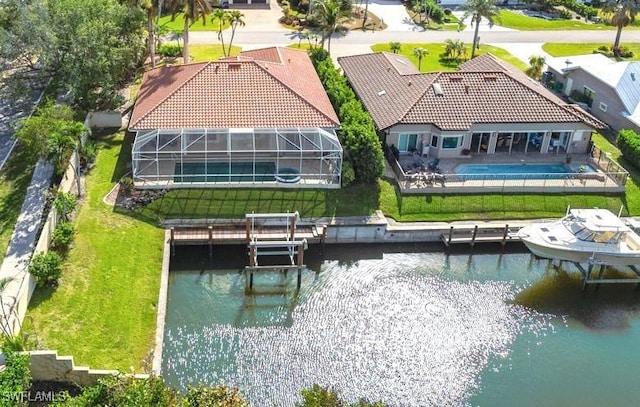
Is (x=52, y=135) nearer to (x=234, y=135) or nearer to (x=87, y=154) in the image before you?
(x=87, y=154)

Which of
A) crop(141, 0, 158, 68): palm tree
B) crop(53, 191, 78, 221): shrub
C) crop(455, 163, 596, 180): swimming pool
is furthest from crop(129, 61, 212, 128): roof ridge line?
crop(455, 163, 596, 180): swimming pool

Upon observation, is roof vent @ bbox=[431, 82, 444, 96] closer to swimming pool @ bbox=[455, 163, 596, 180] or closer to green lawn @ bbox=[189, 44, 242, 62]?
swimming pool @ bbox=[455, 163, 596, 180]

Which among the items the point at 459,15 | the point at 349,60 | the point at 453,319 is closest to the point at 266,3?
the point at 459,15

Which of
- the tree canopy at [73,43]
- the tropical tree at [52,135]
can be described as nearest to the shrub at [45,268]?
the tropical tree at [52,135]

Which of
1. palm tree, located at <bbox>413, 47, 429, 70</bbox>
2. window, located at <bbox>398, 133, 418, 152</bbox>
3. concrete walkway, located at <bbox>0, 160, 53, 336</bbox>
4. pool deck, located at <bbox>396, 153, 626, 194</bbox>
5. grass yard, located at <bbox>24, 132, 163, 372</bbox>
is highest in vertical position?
palm tree, located at <bbox>413, 47, 429, 70</bbox>

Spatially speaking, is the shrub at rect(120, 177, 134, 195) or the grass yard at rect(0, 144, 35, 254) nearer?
the grass yard at rect(0, 144, 35, 254)

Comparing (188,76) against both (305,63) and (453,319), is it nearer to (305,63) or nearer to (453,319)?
(305,63)

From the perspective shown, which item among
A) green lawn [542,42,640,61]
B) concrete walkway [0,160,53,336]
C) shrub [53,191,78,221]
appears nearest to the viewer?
concrete walkway [0,160,53,336]
